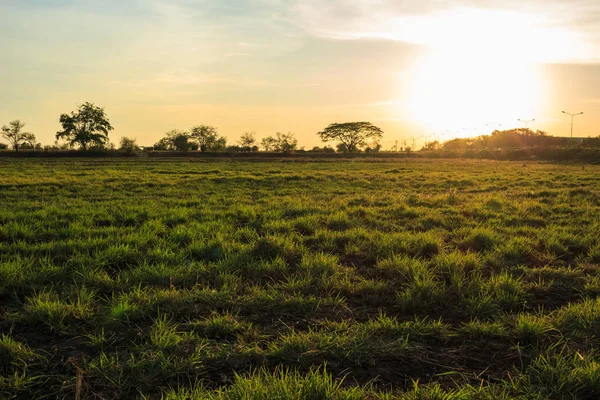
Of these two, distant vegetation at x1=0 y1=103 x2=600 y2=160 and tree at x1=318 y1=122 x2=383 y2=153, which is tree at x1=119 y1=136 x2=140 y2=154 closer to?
distant vegetation at x1=0 y1=103 x2=600 y2=160

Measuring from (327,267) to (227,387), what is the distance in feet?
8.63

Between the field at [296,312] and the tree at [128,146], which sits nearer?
the field at [296,312]

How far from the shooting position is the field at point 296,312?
2709 millimetres

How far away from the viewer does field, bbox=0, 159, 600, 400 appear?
8.89ft

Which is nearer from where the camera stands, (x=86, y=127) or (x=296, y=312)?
(x=296, y=312)

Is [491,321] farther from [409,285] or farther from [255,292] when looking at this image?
[255,292]

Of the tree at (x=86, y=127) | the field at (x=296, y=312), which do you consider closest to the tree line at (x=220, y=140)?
the tree at (x=86, y=127)

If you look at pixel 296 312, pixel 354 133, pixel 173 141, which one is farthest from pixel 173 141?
pixel 296 312

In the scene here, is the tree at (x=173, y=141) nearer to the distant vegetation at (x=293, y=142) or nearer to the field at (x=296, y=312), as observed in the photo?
the distant vegetation at (x=293, y=142)

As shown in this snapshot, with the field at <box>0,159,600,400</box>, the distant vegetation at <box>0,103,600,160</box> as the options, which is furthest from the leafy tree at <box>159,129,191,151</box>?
the field at <box>0,159,600,400</box>

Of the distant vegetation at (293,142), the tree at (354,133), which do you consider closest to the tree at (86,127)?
the distant vegetation at (293,142)

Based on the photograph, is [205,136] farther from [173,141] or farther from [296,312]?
[296,312]

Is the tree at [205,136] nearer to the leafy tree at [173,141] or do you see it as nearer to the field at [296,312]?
the leafy tree at [173,141]

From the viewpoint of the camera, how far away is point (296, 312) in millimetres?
3896
